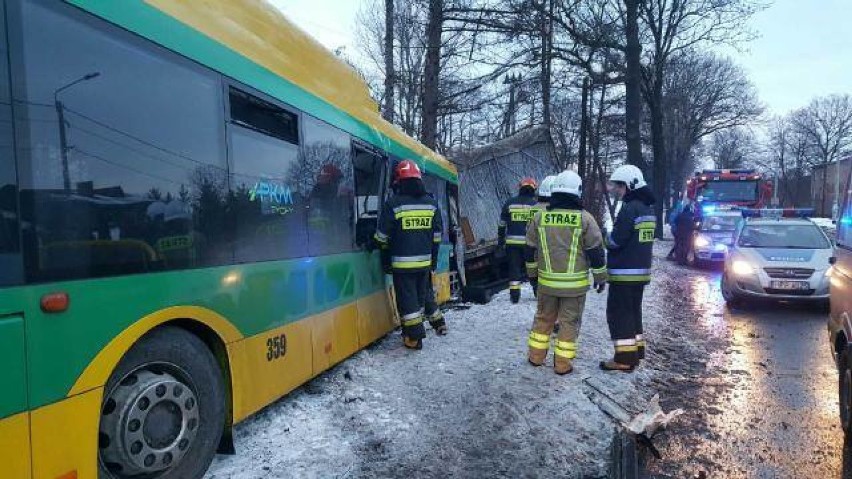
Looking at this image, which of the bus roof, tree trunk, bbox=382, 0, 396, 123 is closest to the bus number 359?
the bus roof

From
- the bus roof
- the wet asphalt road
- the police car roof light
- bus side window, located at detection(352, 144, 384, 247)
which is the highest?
the bus roof

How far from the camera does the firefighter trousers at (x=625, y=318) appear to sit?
6344 mm

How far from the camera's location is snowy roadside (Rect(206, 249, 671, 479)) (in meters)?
4.04

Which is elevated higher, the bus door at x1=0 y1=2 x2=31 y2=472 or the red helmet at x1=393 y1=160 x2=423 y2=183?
the red helmet at x1=393 y1=160 x2=423 y2=183

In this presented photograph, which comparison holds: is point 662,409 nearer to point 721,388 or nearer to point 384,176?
point 721,388

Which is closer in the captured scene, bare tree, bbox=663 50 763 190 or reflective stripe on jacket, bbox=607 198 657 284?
reflective stripe on jacket, bbox=607 198 657 284

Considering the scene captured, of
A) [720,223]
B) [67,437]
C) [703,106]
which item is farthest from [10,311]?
[703,106]

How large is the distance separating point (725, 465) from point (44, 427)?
13.6 ft

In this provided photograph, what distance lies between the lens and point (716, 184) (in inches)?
966

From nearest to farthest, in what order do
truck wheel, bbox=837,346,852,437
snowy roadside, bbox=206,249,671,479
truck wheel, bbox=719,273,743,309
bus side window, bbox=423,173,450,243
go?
snowy roadside, bbox=206,249,671,479 < truck wheel, bbox=837,346,852,437 < bus side window, bbox=423,173,450,243 < truck wheel, bbox=719,273,743,309

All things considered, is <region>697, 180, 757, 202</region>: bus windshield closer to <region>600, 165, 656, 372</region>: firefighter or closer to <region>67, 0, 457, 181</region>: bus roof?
<region>600, 165, 656, 372</region>: firefighter

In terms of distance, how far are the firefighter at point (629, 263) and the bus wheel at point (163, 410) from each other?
411cm

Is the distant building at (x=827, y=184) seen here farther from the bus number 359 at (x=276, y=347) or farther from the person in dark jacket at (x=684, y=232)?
the bus number 359 at (x=276, y=347)

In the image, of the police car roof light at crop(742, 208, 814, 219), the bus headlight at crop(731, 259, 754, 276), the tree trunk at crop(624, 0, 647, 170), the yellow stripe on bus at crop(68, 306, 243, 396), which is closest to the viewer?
the yellow stripe on bus at crop(68, 306, 243, 396)
